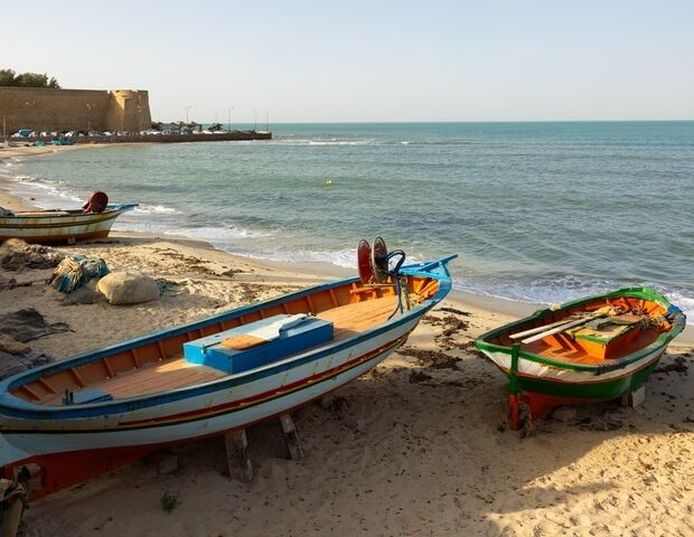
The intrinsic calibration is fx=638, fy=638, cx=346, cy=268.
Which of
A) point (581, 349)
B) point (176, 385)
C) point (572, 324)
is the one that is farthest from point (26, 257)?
point (581, 349)

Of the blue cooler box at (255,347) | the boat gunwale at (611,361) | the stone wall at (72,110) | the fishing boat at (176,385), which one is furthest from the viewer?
the stone wall at (72,110)

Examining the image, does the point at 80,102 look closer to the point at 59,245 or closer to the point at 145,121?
the point at 145,121

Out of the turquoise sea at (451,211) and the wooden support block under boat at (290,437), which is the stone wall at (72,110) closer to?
the turquoise sea at (451,211)

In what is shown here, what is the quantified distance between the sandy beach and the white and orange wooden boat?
872 centimetres

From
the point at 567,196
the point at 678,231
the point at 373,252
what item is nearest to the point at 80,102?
the point at 567,196

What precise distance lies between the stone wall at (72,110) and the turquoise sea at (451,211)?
99.1 ft

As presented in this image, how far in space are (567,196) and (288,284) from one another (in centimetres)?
2228

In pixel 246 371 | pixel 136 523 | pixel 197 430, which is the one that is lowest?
pixel 136 523

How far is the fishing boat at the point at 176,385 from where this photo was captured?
5820 millimetres

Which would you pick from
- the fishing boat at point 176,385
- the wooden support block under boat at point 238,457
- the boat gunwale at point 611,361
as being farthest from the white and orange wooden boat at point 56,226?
the boat gunwale at point 611,361

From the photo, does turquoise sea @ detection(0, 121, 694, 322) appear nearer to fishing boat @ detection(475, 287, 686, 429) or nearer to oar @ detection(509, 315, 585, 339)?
fishing boat @ detection(475, 287, 686, 429)

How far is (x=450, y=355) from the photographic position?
991 cm

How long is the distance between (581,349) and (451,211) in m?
19.3

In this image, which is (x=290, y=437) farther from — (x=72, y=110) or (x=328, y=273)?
(x=72, y=110)
